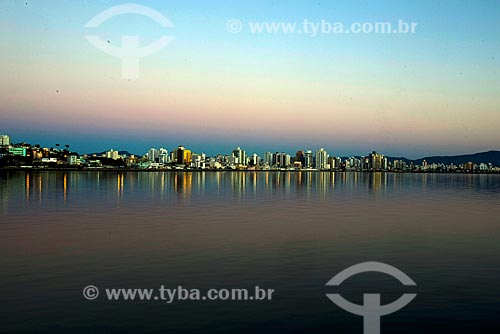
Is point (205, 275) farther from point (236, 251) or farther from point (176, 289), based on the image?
point (236, 251)

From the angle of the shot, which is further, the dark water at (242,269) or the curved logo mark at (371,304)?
the curved logo mark at (371,304)

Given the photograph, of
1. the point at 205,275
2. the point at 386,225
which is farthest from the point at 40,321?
the point at 386,225

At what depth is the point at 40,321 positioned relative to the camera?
1514cm

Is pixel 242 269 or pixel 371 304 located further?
pixel 242 269

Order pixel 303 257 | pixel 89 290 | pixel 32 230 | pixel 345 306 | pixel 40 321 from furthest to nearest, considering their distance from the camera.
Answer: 1. pixel 32 230
2. pixel 303 257
3. pixel 89 290
4. pixel 345 306
5. pixel 40 321

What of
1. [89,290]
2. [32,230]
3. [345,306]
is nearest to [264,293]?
[345,306]

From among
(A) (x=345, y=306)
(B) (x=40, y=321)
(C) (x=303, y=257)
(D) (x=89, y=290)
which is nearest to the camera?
(B) (x=40, y=321)

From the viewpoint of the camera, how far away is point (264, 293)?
737 inches

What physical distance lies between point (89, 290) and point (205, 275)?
16.5 feet

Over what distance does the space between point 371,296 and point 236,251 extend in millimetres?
10689

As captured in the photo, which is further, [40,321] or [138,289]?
[138,289]

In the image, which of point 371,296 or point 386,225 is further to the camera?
point 386,225

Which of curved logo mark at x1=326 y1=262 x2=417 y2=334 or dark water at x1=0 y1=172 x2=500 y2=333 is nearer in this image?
dark water at x1=0 y1=172 x2=500 y2=333

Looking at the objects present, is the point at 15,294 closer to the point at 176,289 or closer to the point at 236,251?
the point at 176,289
